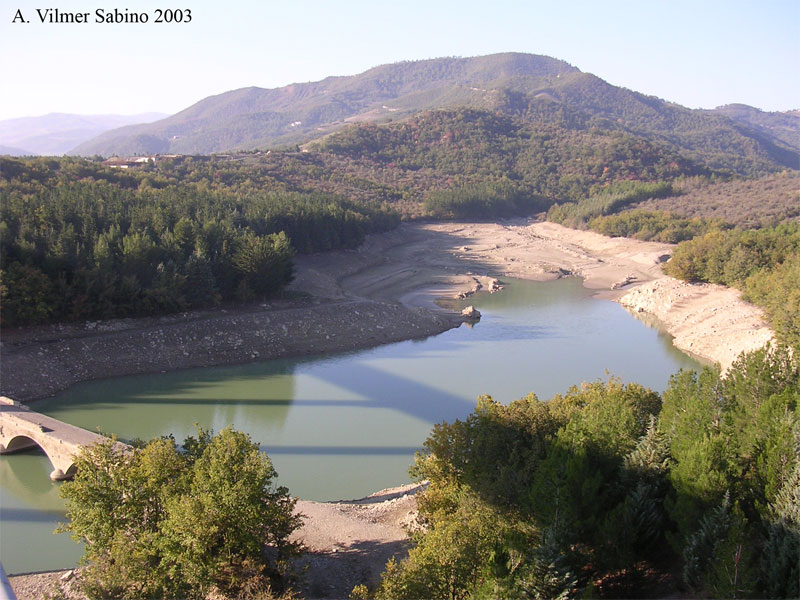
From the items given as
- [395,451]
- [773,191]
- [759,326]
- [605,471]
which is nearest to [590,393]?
[605,471]

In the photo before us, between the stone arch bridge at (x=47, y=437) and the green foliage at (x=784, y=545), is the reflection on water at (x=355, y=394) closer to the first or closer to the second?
the stone arch bridge at (x=47, y=437)

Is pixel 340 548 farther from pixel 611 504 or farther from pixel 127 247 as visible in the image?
pixel 127 247

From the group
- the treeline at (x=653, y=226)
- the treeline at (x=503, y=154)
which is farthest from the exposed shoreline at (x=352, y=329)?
the treeline at (x=503, y=154)

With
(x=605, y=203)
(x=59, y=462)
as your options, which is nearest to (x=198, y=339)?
(x=59, y=462)

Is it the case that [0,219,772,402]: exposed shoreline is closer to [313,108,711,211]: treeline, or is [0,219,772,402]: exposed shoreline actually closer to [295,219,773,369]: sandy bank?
[295,219,773,369]: sandy bank

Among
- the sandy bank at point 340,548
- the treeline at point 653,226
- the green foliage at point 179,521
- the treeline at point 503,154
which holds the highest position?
the treeline at point 503,154

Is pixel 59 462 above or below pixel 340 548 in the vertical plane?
above
